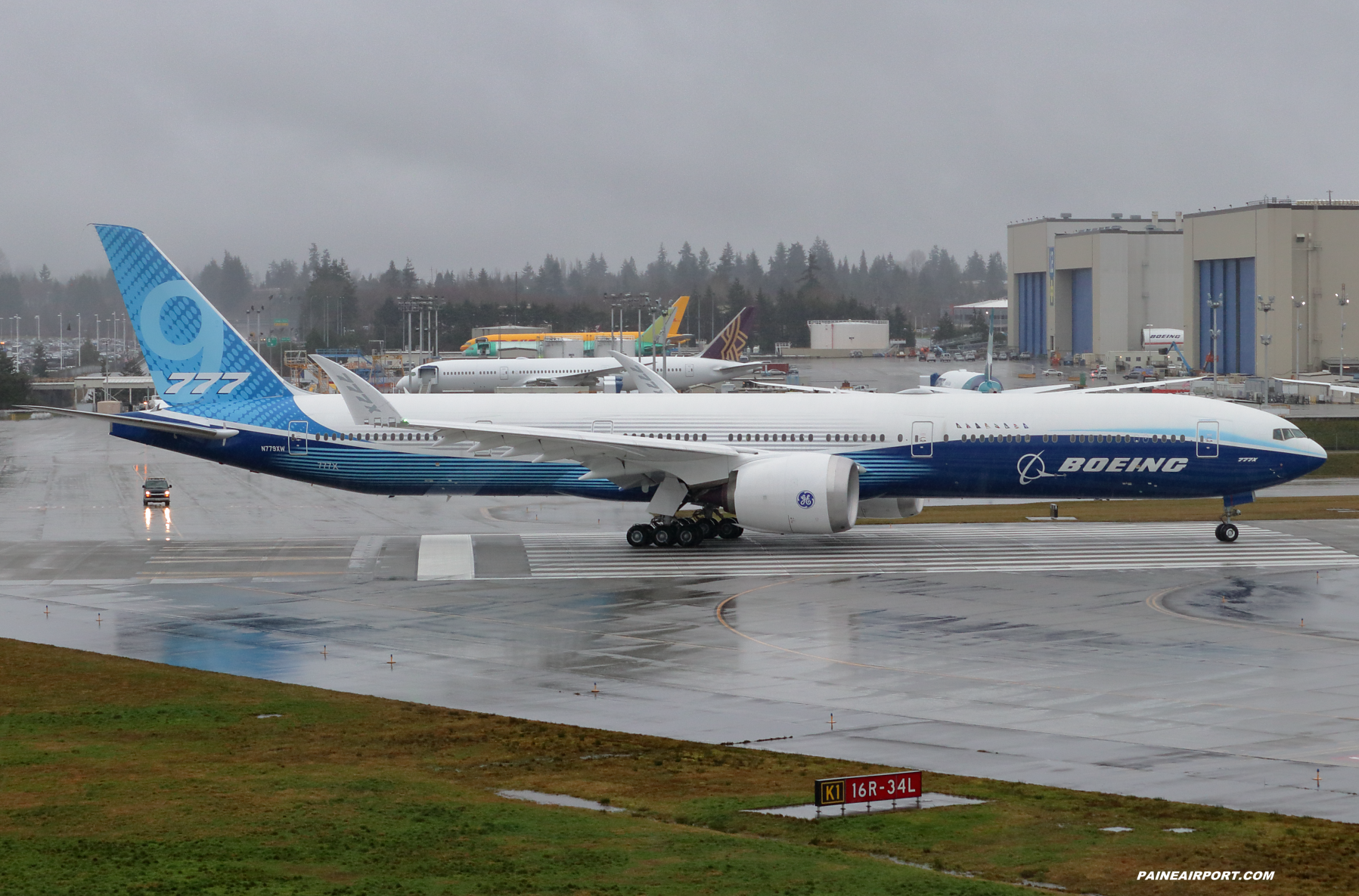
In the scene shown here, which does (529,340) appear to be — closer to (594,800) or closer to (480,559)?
(480,559)

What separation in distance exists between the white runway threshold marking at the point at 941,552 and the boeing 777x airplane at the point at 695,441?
39.6 inches

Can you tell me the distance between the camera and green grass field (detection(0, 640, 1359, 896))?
39.2 ft

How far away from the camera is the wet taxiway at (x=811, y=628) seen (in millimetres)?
17859

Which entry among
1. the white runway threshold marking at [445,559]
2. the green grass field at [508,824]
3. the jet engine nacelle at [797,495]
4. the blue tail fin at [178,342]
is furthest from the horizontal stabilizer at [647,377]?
the green grass field at [508,824]

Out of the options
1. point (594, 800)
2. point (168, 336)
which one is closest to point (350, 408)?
point (168, 336)

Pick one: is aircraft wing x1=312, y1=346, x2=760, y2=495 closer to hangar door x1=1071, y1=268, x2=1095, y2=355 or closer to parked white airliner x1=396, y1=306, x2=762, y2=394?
parked white airliner x1=396, y1=306, x2=762, y2=394

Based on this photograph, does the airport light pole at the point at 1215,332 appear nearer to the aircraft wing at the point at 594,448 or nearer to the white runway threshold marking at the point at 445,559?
the aircraft wing at the point at 594,448

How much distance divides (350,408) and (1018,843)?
81.1 feet

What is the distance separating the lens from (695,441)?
37.3 metres

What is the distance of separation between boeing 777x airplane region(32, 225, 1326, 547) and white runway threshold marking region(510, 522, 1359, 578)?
1005 millimetres

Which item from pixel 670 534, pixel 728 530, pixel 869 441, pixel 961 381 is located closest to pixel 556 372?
pixel 961 381

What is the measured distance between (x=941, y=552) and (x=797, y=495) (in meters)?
4.73

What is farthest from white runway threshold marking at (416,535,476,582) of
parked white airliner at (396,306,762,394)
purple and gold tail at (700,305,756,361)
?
purple and gold tail at (700,305,756,361)

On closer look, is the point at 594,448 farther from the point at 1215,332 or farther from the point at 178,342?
the point at 1215,332
